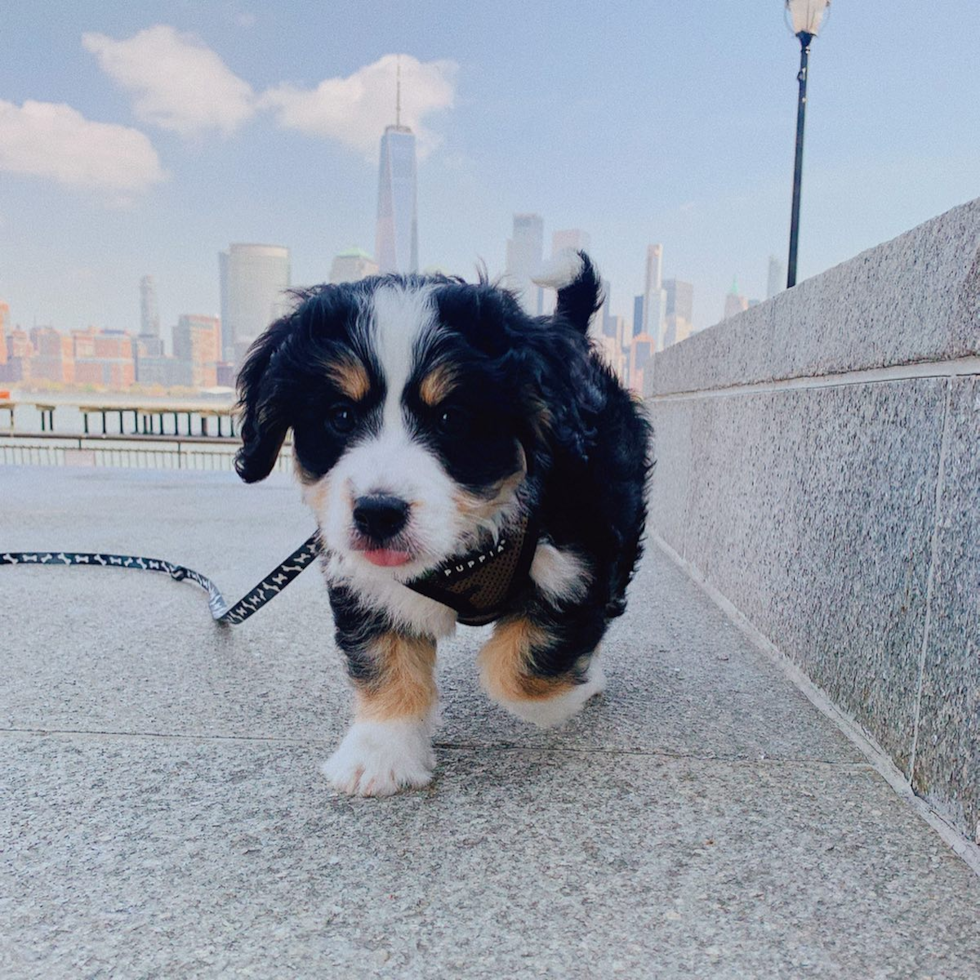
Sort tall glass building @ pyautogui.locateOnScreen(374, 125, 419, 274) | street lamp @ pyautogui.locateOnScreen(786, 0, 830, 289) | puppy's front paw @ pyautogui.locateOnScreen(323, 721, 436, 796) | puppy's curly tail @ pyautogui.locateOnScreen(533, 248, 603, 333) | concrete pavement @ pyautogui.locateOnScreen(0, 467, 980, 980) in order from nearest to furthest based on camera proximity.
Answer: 1. concrete pavement @ pyautogui.locateOnScreen(0, 467, 980, 980)
2. puppy's front paw @ pyautogui.locateOnScreen(323, 721, 436, 796)
3. puppy's curly tail @ pyautogui.locateOnScreen(533, 248, 603, 333)
4. street lamp @ pyautogui.locateOnScreen(786, 0, 830, 289)
5. tall glass building @ pyautogui.locateOnScreen(374, 125, 419, 274)

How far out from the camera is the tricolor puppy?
68.9 inches

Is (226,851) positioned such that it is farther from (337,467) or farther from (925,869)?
(925,869)

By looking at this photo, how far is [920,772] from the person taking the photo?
1.81 metres

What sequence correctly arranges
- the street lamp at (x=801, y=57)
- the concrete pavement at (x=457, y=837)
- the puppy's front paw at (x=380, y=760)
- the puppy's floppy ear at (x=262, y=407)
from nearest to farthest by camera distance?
the concrete pavement at (x=457, y=837)
the puppy's front paw at (x=380, y=760)
the puppy's floppy ear at (x=262, y=407)
the street lamp at (x=801, y=57)

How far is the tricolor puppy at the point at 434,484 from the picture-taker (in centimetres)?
175

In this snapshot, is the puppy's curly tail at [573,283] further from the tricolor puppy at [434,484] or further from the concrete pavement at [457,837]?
the concrete pavement at [457,837]

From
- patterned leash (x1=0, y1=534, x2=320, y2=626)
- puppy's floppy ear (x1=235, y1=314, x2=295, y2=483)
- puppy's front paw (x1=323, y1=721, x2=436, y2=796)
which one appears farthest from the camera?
patterned leash (x1=0, y1=534, x2=320, y2=626)

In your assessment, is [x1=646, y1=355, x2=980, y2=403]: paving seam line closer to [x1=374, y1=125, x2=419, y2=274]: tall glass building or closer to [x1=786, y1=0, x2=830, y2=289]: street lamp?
[x1=786, y1=0, x2=830, y2=289]: street lamp

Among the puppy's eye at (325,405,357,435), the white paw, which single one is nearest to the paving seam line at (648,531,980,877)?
the white paw

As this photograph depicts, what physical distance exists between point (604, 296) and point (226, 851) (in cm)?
207

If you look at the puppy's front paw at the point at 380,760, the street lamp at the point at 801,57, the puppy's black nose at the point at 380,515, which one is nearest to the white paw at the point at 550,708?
the puppy's front paw at the point at 380,760

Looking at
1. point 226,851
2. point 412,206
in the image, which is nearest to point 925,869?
point 226,851

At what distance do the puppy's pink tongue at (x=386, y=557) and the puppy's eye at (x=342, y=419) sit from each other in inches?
11.9

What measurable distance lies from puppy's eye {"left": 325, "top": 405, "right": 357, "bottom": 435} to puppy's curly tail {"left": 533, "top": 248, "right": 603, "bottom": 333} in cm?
98
